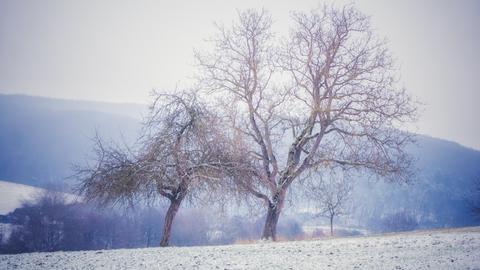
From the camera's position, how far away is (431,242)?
31.6 feet

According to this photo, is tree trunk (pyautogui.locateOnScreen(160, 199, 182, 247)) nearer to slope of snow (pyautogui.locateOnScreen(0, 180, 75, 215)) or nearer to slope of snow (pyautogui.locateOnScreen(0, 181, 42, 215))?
slope of snow (pyautogui.locateOnScreen(0, 180, 75, 215))

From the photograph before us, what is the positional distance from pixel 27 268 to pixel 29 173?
19883 centimetres

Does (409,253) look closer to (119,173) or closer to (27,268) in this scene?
(27,268)

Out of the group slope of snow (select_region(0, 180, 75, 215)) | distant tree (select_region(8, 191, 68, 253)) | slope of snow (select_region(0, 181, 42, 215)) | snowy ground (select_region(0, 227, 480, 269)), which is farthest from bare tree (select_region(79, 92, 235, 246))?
slope of snow (select_region(0, 181, 42, 215))

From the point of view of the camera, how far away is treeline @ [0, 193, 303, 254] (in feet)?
196

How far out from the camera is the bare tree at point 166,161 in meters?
12.8

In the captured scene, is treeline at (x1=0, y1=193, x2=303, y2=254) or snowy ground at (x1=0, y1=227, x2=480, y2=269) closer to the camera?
snowy ground at (x1=0, y1=227, x2=480, y2=269)

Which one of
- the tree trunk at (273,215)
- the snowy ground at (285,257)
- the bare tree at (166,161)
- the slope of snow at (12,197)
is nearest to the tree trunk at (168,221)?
the bare tree at (166,161)

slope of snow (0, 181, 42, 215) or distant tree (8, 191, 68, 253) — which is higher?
slope of snow (0, 181, 42, 215)

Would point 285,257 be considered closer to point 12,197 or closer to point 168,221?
point 168,221

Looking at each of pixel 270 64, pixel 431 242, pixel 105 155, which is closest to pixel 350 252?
pixel 431 242

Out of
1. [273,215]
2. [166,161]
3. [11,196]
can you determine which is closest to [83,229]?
[11,196]

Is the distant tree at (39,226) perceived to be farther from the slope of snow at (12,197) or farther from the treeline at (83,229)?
the slope of snow at (12,197)

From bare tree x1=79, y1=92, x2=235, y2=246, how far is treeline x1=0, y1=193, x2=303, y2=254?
34.4 metres
